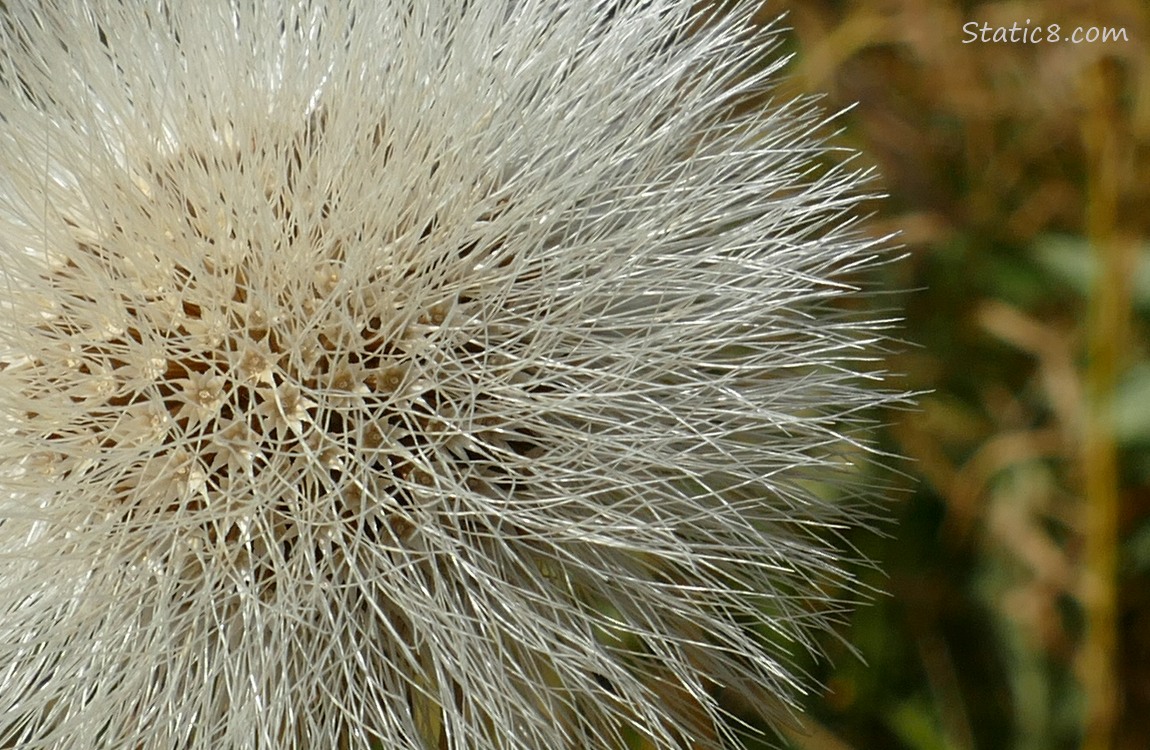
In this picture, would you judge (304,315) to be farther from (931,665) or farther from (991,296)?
(991,296)

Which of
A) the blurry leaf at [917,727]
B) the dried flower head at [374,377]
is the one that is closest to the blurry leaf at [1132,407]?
the blurry leaf at [917,727]

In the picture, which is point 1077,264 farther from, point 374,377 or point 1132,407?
point 374,377

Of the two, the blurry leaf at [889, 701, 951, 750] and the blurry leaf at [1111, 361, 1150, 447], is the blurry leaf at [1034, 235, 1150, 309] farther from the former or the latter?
the blurry leaf at [889, 701, 951, 750]

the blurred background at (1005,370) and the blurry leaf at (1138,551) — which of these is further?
the blurry leaf at (1138,551)

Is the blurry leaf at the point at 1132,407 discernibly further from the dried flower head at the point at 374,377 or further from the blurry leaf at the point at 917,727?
the dried flower head at the point at 374,377

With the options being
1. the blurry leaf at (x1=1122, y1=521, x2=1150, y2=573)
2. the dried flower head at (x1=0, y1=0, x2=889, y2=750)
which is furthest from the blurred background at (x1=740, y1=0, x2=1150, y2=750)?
the dried flower head at (x1=0, y1=0, x2=889, y2=750)

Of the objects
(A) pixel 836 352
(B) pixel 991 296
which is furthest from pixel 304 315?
(B) pixel 991 296
